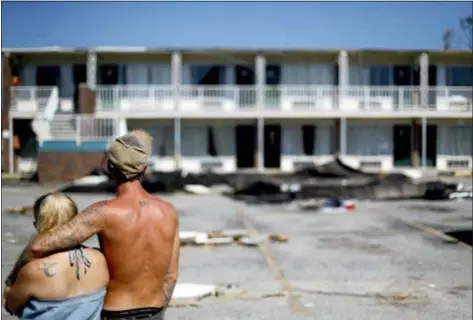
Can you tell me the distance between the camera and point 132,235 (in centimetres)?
293

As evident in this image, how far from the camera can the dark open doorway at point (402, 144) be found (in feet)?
101

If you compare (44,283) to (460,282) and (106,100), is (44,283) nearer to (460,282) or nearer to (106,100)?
(460,282)

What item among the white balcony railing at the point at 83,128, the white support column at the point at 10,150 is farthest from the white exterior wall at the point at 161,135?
the white support column at the point at 10,150

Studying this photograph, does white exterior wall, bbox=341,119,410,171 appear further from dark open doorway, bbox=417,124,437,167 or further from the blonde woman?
the blonde woman

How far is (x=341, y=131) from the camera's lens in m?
28.6

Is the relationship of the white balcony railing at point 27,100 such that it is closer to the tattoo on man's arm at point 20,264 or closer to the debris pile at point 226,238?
the debris pile at point 226,238

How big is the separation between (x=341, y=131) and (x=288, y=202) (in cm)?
1166

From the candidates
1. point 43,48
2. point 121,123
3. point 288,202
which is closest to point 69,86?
point 43,48

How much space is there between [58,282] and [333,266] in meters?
6.35

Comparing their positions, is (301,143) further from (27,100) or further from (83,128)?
(27,100)

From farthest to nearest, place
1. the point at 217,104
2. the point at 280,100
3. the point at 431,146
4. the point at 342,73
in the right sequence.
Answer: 1. the point at 431,146
2. the point at 280,100
3. the point at 217,104
4. the point at 342,73

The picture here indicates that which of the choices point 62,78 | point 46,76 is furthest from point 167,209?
point 46,76

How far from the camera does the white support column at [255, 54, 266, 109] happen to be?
92.9ft

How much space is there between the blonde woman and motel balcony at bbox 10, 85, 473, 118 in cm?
2547
